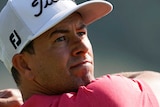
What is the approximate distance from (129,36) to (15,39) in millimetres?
1466

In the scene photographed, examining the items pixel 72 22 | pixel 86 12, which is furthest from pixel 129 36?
pixel 72 22

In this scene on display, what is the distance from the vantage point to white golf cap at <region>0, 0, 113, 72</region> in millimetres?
1519

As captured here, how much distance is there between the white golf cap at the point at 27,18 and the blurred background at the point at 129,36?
1.25 m

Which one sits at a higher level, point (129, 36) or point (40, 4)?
point (40, 4)

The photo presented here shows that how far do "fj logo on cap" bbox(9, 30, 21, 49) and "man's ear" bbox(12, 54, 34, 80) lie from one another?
0.12 ft

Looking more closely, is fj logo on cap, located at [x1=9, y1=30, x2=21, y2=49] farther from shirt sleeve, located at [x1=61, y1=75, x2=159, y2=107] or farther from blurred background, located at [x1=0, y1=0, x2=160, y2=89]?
blurred background, located at [x1=0, y1=0, x2=160, y2=89]

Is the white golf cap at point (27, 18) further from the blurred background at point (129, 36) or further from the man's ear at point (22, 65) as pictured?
the blurred background at point (129, 36)

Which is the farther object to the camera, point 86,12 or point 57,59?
point 86,12

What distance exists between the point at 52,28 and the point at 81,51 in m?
0.11

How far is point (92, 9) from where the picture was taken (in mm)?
1651

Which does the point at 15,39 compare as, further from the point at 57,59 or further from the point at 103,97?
the point at 103,97

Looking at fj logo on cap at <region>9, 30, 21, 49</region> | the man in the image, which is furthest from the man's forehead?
fj logo on cap at <region>9, 30, 21, 49</region>

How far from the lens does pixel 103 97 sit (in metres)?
1.47

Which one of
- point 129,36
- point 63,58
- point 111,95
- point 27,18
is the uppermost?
point 27,18
